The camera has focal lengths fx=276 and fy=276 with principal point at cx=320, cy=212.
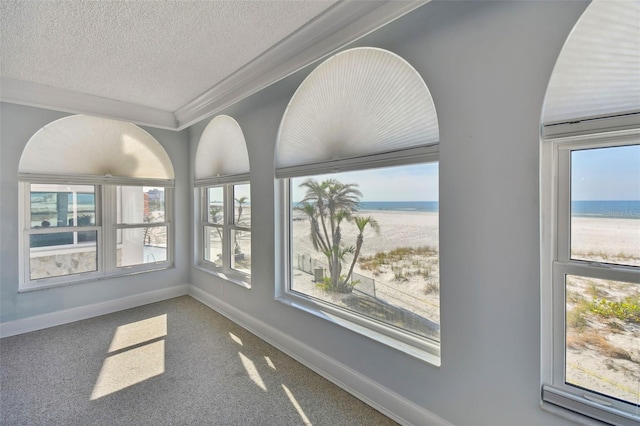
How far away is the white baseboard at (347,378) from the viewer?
1.78 meters

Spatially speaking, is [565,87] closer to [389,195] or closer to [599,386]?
[389,195]

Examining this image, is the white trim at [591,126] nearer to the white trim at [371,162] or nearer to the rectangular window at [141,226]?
the white trim at [371,162]

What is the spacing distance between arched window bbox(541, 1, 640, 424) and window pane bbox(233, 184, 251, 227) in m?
2.81

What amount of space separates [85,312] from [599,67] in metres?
5.14

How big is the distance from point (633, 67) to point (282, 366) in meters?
2.88

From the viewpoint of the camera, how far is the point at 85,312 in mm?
3506

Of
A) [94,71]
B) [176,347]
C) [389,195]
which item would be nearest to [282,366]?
[176,347]

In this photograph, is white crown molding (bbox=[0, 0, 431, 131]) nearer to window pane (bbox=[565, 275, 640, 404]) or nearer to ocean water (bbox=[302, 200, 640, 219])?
ocean water (bbox=[302, 200, 640, 219])

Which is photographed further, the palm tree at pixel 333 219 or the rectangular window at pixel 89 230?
the rectangular window at pixel 89 230

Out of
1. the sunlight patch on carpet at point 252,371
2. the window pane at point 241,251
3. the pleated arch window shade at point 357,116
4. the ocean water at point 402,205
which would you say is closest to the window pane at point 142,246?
the window pane at point 241,251

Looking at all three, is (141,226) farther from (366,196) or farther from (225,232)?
(366,196)

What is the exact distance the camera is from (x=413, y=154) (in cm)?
176

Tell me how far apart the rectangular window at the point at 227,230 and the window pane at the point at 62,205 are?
A: 1.41 m

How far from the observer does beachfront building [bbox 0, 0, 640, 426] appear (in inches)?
49.8
